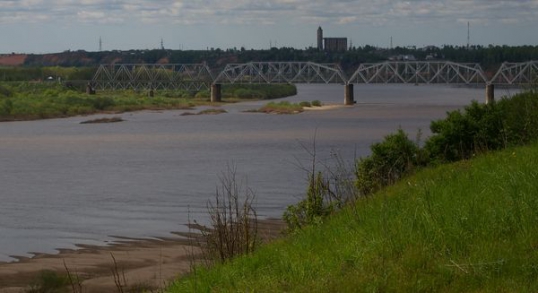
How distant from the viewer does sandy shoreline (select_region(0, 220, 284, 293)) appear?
18578 mm

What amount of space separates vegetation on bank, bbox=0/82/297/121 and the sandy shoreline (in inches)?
2916

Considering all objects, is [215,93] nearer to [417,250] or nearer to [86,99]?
[86,99]

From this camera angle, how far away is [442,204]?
1051 cm

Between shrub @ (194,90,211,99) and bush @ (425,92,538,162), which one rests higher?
bush @ (425,92,538,162)

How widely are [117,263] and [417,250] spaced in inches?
506

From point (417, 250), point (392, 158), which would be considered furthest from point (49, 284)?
point (417, 250)

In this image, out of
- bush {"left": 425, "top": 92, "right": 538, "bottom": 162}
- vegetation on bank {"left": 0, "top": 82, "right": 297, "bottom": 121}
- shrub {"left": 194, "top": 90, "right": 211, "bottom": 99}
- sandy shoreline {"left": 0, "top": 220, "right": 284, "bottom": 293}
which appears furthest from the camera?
shrub {"left": 194, "top": 90, "right": 211, "bottom": 99}

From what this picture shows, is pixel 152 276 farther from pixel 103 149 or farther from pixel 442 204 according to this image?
pixel 103 149

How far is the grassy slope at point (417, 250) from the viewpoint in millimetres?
8023

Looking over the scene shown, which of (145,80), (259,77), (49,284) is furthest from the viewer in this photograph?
(145,80)

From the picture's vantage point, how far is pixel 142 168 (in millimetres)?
46625

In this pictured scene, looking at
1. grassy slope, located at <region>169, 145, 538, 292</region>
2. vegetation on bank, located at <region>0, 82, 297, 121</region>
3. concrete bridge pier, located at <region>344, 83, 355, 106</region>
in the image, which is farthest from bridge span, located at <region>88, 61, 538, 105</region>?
grassy slope, located at <region>169, 145, 538, 292</region>

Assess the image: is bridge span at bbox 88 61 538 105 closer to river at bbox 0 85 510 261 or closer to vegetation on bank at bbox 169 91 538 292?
river at bbox 0 85 510 261

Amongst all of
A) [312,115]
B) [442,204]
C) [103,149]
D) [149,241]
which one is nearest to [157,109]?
[312,115]
